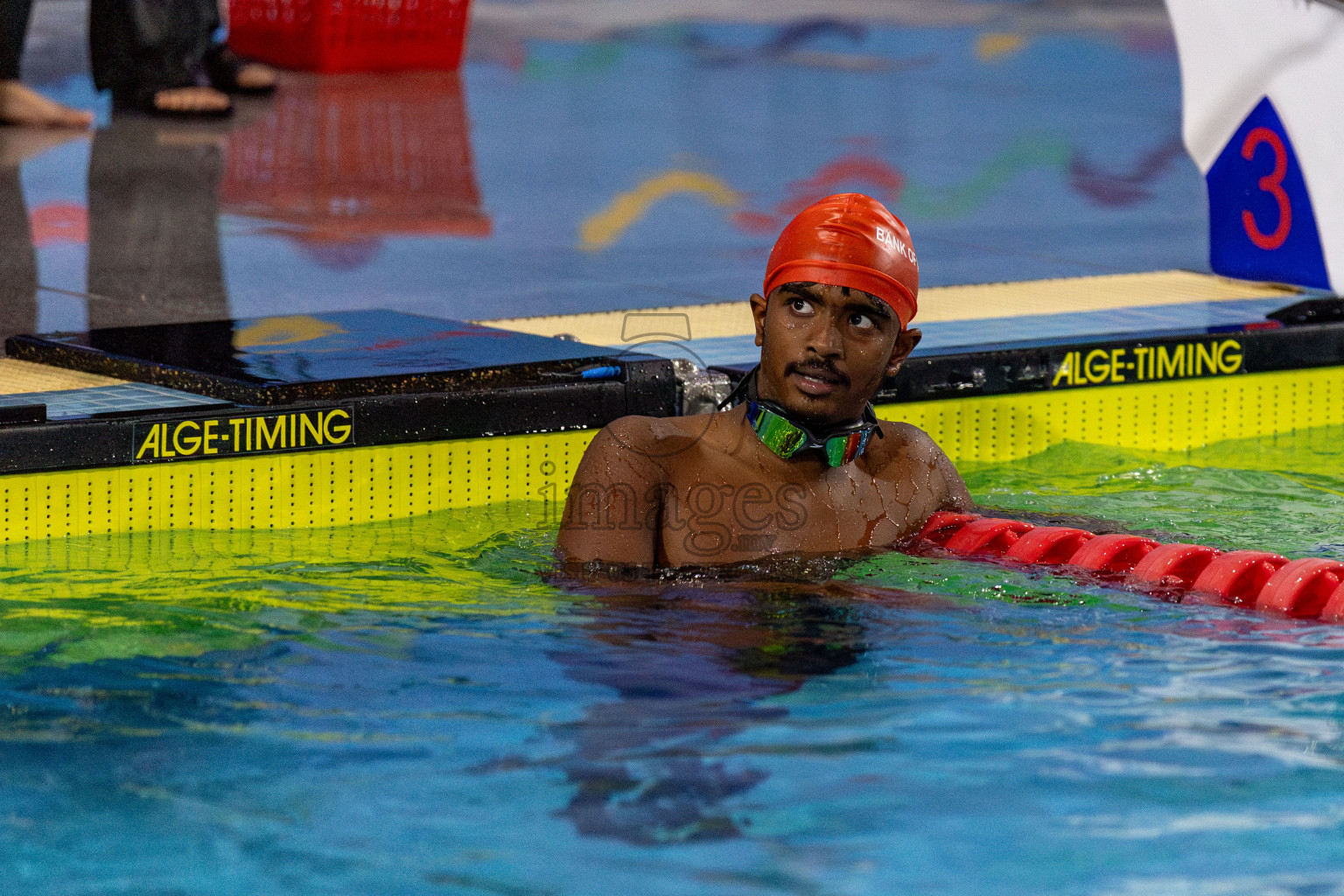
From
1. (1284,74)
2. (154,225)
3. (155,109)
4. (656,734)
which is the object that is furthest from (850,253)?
(155,109)

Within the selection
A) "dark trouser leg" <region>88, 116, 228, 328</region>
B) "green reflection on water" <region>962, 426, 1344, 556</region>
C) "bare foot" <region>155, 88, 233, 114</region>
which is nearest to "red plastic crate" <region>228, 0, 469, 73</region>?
"bare foot" <region>155, 88, 233, 114</region>

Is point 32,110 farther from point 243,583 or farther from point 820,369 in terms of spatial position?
point 820,369

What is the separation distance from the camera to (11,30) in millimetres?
9781

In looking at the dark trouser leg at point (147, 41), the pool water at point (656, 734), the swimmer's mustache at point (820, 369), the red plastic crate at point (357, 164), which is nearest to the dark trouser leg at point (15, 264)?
the red plastic crate at point (357, 164)

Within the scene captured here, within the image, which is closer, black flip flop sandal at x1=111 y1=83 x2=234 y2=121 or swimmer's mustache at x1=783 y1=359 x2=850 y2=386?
swimmer's mustache at x1=783 y1=359 x2=850 y2=386

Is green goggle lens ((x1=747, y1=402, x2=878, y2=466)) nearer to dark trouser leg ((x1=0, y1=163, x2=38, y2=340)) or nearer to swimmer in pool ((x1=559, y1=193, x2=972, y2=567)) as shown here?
swimmer in pool ((x1=559, y1=193, x2=972, y2=567))

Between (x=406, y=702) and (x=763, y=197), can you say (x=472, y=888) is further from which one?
(x=763, y=197)

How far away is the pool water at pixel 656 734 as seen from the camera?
2656 millimetres

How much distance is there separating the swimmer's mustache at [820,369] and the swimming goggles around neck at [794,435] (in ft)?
0.38

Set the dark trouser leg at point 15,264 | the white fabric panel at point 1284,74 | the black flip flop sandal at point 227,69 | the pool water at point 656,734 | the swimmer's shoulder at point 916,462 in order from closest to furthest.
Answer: the pool water at point 656,734, the swimmer's shoulder at point 916,462, the white fabric panel at point 1284,74, the dark trouser leg at point 15,264, the black flip flop sandal at point 227,69

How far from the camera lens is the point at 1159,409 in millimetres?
5902

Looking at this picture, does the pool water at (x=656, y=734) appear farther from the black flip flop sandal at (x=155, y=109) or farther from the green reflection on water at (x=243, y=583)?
the black flip flop sandal at (x=155, y=109)

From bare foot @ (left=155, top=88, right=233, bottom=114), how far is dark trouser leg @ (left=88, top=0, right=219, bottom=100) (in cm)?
11

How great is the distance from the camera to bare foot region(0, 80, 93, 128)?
34.8ft
